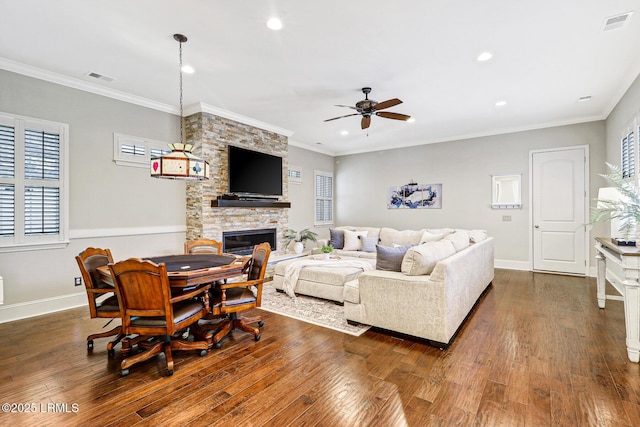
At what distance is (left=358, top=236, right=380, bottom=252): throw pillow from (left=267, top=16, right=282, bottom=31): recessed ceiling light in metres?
4.35

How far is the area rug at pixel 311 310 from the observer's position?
133 inches

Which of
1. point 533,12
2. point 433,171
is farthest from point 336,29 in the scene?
point 433,171

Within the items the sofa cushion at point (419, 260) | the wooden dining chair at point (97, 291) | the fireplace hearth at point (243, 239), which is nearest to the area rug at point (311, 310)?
the sofa cushion at point (419, 260)

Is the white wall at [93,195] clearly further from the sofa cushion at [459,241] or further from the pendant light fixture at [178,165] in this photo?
the sofa cushion at [459,241]

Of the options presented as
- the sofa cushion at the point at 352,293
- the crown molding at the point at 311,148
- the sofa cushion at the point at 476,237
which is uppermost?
the crown molding at the point at 311,148

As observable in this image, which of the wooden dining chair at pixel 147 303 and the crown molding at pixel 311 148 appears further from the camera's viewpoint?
the crown molding at pixel 311 148

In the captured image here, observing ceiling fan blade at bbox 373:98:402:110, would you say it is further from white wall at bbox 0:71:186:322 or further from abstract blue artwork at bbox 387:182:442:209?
abstract blue artwork at bbox 387:182:442:209

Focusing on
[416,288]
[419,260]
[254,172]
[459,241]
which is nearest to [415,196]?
[459,241]

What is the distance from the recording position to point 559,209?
5.94 metres

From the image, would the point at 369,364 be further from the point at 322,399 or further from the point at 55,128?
the point at 55,128

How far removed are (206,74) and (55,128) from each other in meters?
2.01

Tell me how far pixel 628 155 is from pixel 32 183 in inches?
300

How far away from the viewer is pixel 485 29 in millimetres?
2879

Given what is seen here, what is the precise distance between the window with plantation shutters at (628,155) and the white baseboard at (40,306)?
7365 millimetres
